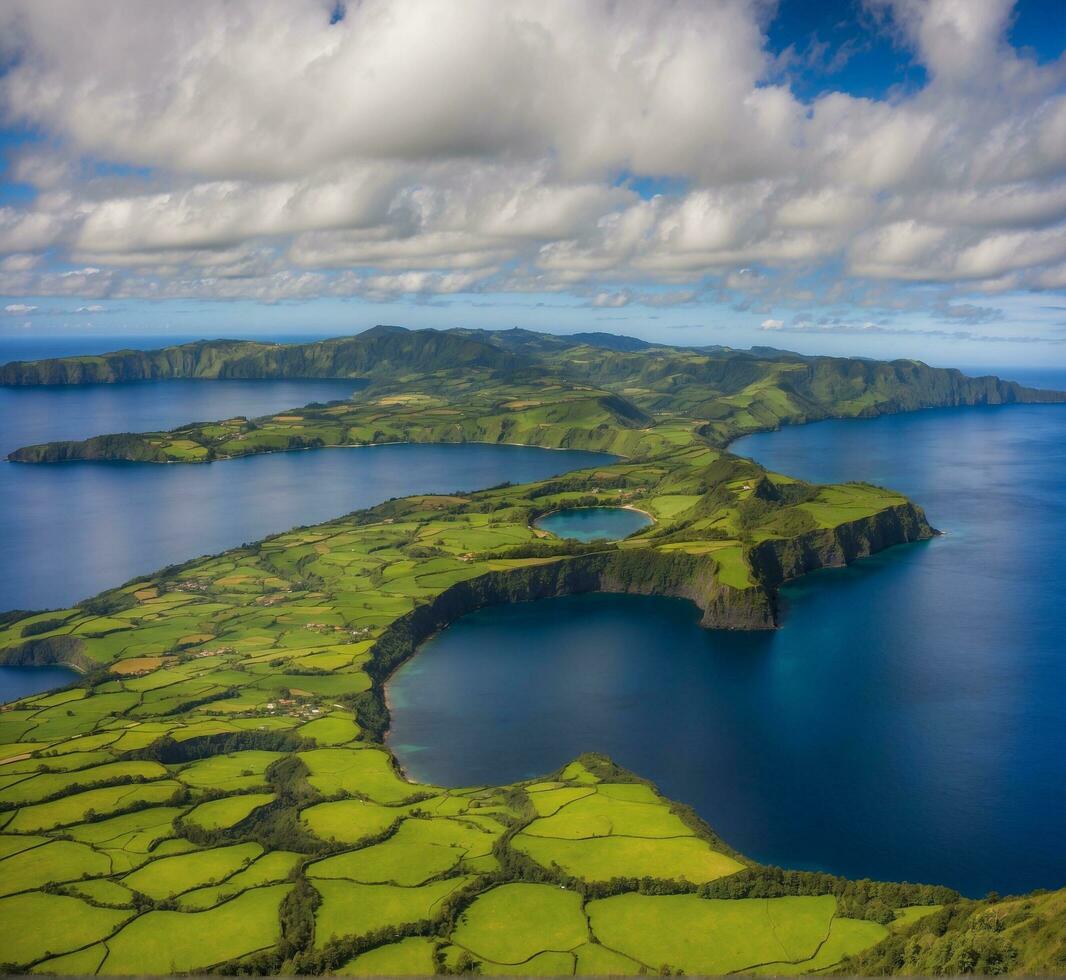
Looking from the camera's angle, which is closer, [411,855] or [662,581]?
[411,855]

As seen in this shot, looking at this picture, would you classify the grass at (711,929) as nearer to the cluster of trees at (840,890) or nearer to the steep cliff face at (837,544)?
the cluster of trees at (840,890)

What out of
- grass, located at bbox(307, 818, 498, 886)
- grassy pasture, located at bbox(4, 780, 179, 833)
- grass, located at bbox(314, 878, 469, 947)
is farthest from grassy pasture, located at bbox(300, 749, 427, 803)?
grass, located at bbox(314, 878, 469, 947)

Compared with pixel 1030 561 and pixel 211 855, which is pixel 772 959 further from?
pixel 1030 561

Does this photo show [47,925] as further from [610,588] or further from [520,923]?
[610,588]

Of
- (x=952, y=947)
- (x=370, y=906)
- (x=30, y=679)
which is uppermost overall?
(x=952, y=947)

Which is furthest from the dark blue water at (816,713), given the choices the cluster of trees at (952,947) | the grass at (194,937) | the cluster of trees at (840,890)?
the grass at (194,937)

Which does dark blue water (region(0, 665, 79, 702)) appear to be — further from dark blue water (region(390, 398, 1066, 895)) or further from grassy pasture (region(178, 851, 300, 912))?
grassy pasture (region(178, 851, 300, 912))

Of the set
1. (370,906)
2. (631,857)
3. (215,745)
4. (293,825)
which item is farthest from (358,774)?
(631,857)
